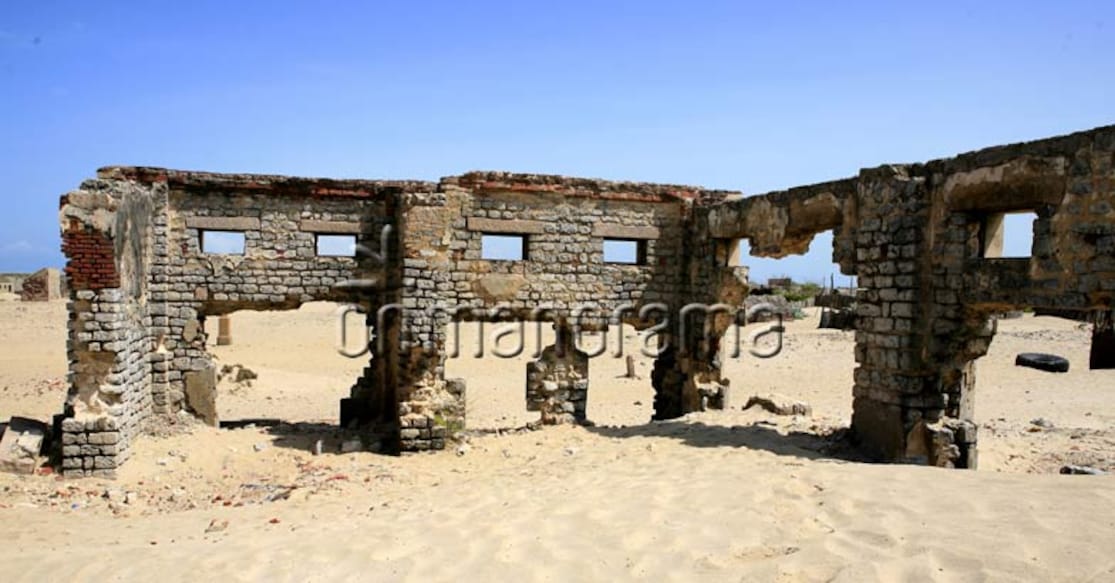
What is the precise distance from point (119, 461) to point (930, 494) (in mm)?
10501

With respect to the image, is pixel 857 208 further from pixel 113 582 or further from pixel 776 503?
pixel 113 582

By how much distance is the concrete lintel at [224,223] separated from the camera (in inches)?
494

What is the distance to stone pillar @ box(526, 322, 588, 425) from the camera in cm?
1368

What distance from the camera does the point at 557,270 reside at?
1363cm

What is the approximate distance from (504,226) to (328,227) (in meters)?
3.10

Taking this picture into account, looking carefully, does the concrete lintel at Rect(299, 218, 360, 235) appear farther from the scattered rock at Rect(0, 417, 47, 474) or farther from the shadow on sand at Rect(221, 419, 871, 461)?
the scattered rock at Rect(0, 417, 47, 474)

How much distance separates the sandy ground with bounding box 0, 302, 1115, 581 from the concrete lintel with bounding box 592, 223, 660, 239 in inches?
141

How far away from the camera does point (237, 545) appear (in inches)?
251

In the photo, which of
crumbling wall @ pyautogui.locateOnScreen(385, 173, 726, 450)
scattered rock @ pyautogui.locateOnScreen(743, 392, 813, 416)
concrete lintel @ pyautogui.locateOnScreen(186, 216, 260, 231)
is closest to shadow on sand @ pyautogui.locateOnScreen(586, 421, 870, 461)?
scattered rock @ pyautogui.locateOnScreen(743, 392, 813, 416)

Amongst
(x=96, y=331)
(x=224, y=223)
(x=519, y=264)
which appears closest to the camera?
(x=96, y=331)

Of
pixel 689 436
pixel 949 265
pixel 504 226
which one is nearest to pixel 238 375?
pixel 504 226

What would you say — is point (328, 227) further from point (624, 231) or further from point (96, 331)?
point (624, 231)

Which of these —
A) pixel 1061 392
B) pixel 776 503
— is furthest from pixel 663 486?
pixel 1061 392

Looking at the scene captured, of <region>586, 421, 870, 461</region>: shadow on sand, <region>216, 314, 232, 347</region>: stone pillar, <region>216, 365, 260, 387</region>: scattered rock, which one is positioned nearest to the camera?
<region>586, 421, 870, 461</region>: shadow on sand
